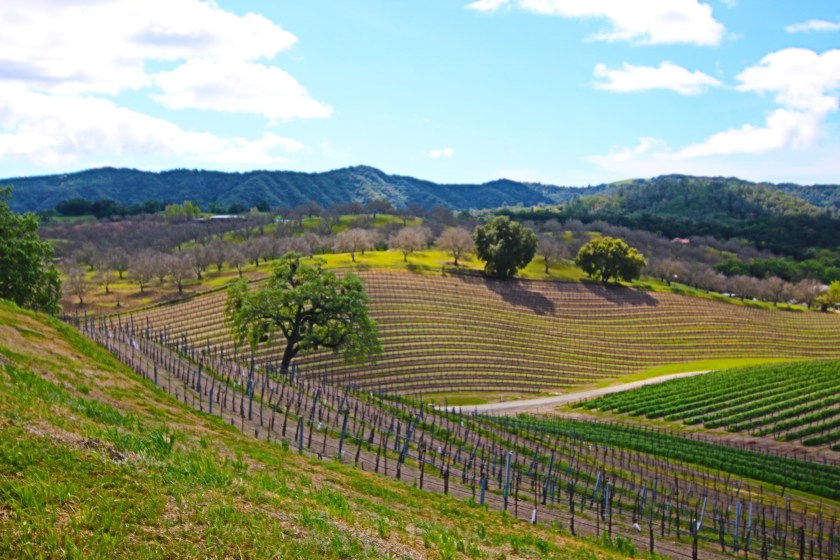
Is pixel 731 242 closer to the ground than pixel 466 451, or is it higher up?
higher up

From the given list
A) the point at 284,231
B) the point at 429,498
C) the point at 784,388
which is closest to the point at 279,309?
the point at 429,498

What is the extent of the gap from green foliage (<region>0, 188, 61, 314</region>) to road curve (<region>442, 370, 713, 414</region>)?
3211 cm

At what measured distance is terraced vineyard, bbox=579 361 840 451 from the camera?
50938 millimetres

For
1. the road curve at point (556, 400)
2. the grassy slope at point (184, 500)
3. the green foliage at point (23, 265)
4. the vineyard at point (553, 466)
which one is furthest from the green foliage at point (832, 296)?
the green foliage at point (23, 265)

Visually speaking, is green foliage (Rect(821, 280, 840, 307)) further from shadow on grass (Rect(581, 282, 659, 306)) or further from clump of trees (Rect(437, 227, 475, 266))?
clump of trees (Rect(437, 227, 475, 266))

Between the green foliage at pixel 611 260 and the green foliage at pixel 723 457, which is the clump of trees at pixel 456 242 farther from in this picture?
the green foliage at pixel 723 457

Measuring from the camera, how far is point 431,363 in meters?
68.6

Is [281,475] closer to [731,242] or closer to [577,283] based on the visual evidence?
[577,283]

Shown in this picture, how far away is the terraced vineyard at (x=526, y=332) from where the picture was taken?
6794 cm

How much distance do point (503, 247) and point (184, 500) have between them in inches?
3610

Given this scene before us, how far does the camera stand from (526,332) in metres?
83.4

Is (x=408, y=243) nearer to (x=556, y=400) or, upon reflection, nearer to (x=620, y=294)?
(x=620, y=294)

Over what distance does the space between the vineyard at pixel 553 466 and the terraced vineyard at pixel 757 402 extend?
9015 mm

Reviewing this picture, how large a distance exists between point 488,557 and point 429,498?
6.71 m
